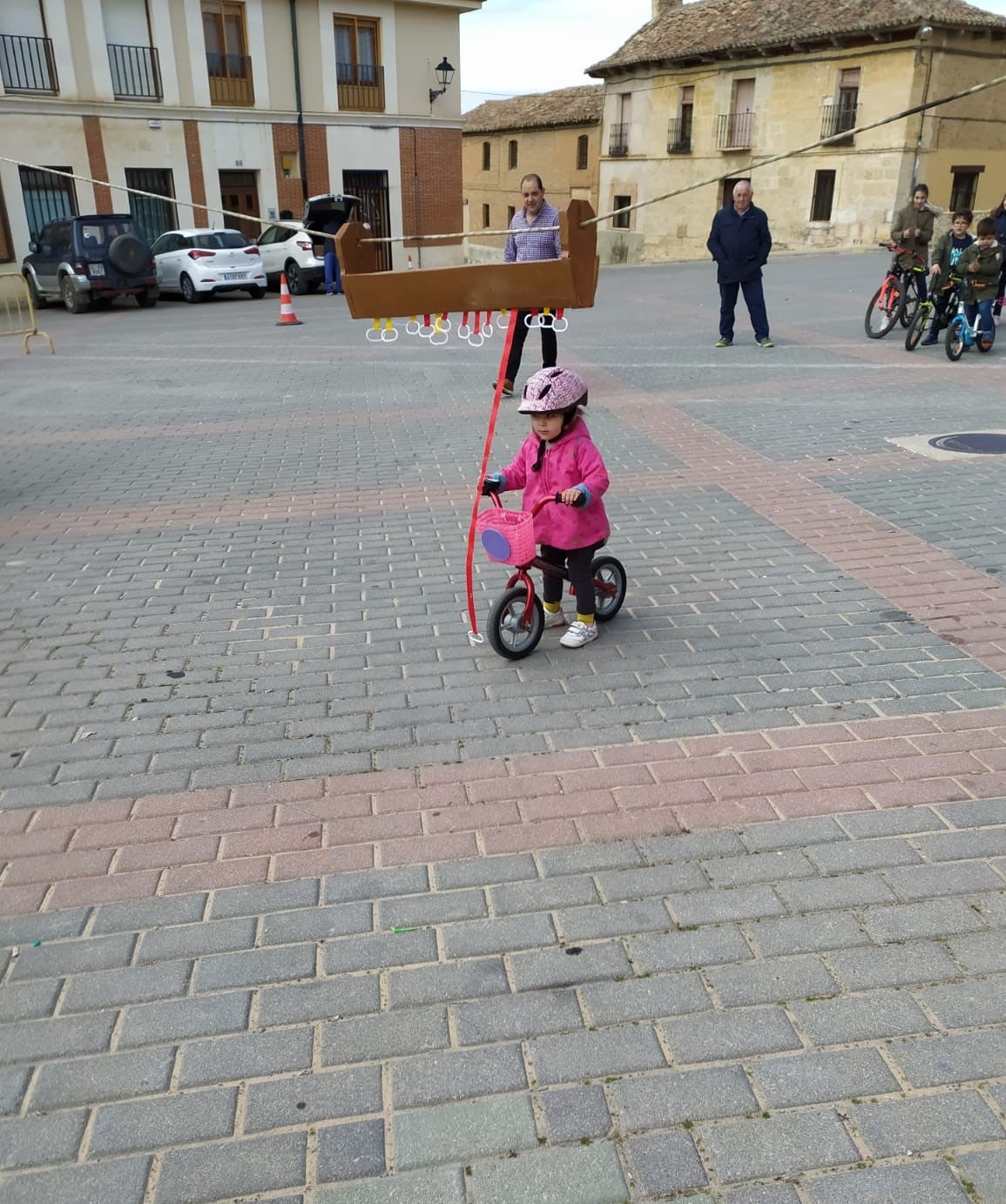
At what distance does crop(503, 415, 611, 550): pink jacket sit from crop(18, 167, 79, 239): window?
80.8 feet

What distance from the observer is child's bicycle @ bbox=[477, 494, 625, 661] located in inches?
177

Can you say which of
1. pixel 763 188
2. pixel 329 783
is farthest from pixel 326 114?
pixel 329 783

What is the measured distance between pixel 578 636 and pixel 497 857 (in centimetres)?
169

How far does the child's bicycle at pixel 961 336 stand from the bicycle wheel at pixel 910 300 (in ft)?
2.85

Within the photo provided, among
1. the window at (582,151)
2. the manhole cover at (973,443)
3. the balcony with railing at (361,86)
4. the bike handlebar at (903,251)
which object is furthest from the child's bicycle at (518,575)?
the window at (582,151)

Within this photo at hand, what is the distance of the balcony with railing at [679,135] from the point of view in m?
40.4

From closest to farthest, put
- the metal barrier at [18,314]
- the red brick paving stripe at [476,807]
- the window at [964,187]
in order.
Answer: the red brick paving stripe at [476,807] < the metal barrier at [18,314] < the window at [964,187]

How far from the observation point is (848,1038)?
8.46 feet

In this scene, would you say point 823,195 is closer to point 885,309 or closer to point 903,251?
point 885,309

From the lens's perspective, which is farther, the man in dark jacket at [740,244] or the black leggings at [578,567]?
the man in dark jacket at [740,244]

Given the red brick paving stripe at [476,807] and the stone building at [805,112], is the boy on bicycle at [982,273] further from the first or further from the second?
the stone building at [805,112]

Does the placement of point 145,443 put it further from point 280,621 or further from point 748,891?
point 748,891

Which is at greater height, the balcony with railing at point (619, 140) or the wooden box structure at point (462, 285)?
the balcony with railing at point (619, 140)

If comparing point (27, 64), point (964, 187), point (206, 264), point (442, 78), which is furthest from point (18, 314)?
point (964, 187)
